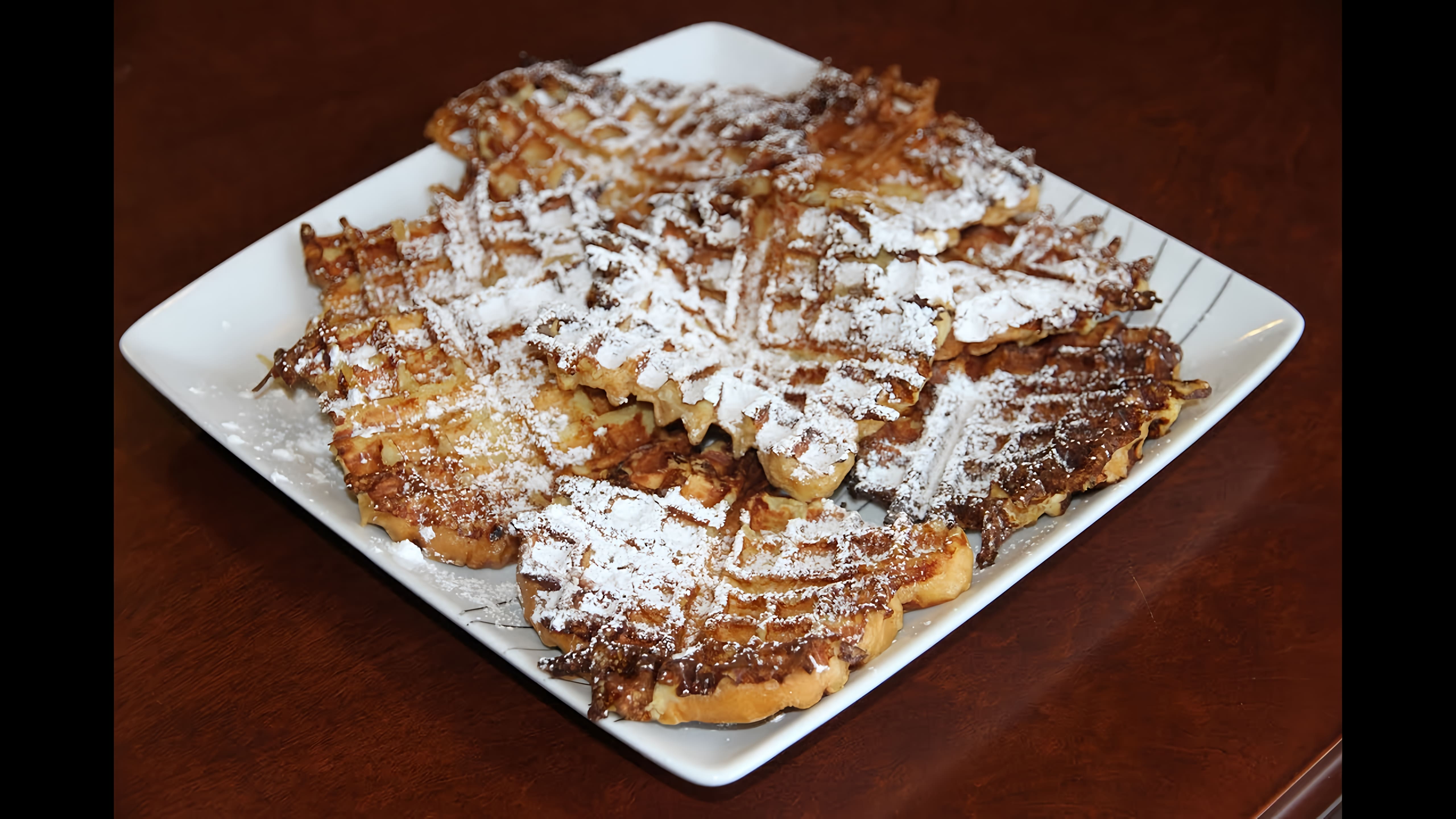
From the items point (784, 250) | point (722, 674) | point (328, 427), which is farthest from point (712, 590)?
point (328, 427)

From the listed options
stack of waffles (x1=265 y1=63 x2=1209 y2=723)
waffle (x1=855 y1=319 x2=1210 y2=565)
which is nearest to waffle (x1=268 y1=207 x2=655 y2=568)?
stack of waffles (x1=265 y1=63 x2=1209 y2=723)

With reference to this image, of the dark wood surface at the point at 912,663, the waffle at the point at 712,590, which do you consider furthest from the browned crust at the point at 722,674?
the dark wood surface at the point at 912,663

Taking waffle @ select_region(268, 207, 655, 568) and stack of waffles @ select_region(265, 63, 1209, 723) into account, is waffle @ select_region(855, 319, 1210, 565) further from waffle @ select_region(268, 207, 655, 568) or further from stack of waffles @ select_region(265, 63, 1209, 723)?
waffle @ select_region(268, 207, 655, 568)

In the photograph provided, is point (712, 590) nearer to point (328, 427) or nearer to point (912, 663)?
point (912, 663)

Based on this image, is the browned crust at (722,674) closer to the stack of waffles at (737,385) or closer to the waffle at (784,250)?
the stack of waffles at (737,385)

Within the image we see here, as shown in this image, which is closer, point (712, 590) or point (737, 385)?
point (712, 590)
